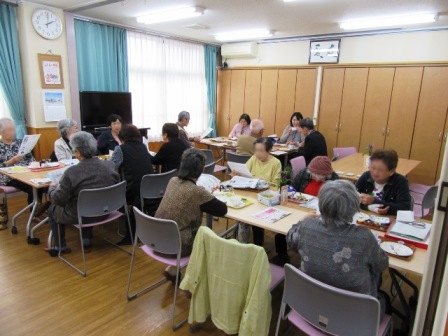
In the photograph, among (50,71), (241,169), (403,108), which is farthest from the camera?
(403,108)

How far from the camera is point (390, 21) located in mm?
5055

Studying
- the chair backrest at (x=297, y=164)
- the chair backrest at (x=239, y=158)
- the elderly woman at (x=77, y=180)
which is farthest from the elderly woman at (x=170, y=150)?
the chair backrest at (x=297, y=164)

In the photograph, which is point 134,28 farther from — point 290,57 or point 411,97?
point 411,97

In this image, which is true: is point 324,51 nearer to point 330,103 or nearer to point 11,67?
point 330,103

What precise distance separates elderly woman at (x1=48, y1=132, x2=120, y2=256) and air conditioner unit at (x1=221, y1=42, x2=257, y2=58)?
537 cm

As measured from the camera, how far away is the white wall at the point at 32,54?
456cm

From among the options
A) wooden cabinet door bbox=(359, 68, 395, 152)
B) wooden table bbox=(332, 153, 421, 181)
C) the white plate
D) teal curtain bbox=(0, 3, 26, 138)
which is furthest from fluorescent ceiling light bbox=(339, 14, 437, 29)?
teal curtain bbox=(0, 3, 26, 138)

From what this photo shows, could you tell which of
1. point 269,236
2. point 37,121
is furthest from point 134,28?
point 269,236

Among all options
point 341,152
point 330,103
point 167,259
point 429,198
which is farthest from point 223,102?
point 167,259

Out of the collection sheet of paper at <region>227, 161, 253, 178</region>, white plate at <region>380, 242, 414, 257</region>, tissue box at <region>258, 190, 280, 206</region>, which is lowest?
white plate at <region>380, 242, 414, 257</region>

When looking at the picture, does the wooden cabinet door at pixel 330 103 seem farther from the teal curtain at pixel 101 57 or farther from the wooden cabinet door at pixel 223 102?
the teal curtain at pixel 101 57

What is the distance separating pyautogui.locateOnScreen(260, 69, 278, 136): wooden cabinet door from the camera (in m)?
7.32

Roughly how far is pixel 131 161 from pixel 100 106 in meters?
2.63

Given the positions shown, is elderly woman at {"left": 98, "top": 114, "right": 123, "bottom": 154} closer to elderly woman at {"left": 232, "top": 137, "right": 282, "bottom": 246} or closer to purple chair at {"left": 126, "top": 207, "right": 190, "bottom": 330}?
elderly woman at {"left": 232, "top": 137, "right": 282, "bottom": 246}
